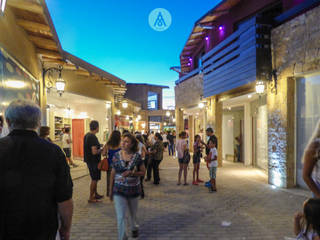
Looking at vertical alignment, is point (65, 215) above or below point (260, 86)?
below

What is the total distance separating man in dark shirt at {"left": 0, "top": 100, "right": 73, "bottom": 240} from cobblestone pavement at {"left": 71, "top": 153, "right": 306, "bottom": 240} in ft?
7.88

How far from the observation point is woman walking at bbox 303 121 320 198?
89.2 inches

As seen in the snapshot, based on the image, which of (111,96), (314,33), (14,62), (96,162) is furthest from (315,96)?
(111,96)

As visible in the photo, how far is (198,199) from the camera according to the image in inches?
232

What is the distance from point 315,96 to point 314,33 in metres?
1.66

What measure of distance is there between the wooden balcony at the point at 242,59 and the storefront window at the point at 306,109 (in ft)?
4.10

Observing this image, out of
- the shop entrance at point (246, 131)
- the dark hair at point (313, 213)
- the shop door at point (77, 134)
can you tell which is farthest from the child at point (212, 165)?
the shop door at point (77, 134)

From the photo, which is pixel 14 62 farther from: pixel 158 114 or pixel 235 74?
pixel 158 114

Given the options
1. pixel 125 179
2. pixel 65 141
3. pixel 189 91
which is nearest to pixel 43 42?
pixel 125 179

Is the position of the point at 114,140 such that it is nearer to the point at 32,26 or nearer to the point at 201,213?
the point at 201,213

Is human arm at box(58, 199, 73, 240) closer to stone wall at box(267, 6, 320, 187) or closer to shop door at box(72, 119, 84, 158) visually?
stone wall at box(267, 6, 320, 187)

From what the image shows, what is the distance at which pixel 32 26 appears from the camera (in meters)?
5.14

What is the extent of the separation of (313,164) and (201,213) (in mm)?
3097

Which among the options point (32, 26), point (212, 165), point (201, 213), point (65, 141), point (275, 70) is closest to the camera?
point (201, 213)
